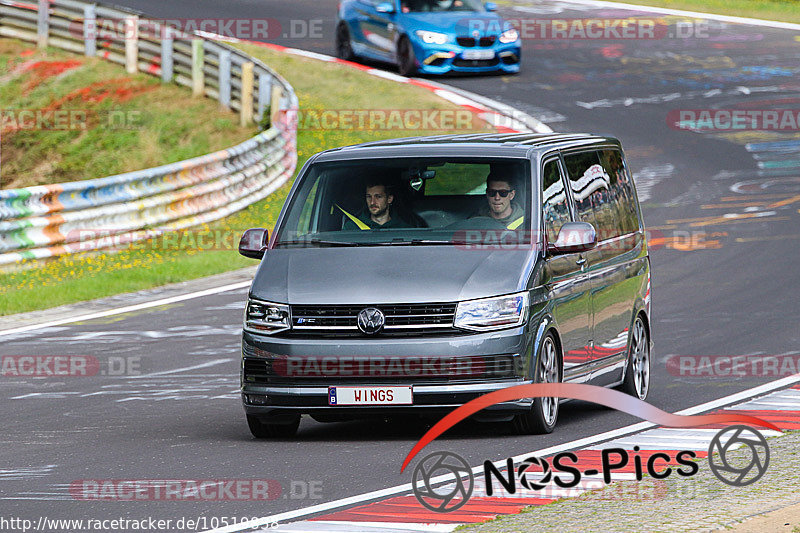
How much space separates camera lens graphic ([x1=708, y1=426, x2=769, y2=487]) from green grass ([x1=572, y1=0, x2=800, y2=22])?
31.0 m

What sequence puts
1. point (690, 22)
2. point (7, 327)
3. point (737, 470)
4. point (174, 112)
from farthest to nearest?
point (690, 22) < point (174, 112) < point (7, 327) < point (737, 470)

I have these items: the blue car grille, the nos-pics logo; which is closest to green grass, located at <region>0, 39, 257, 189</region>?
the blue car grille

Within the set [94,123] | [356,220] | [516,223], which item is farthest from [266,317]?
[94,123]

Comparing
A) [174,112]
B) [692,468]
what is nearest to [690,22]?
[174,112]

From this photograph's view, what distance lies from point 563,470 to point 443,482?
695 millimetres

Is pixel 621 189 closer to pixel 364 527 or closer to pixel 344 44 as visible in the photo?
pixel 364 527

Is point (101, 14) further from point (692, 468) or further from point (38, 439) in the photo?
point (692, 468)

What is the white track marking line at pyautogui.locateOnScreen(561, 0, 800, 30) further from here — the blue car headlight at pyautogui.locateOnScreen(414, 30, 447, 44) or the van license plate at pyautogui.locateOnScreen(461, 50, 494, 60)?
the blue car headlight at pyautogui.locateOnScreen(414, 30, 447, 44)

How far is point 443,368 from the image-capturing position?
9.28 m

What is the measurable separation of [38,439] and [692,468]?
4.24 meters

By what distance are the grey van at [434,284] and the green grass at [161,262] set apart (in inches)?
279

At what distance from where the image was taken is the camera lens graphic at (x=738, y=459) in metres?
7.81

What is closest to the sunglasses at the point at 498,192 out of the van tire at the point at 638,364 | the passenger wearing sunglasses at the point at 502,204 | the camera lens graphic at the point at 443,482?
the passenger wearing sunglasses at the point at 502,204

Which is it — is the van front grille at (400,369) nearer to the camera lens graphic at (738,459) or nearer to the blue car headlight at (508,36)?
the camera lens graphic at (738,459)
